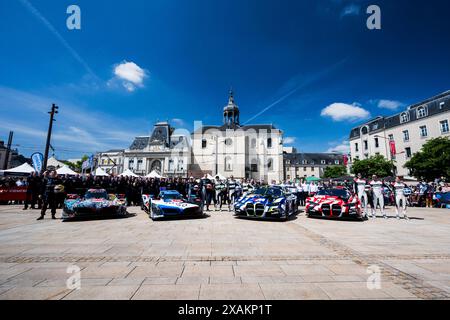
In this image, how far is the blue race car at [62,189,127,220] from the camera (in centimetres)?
836

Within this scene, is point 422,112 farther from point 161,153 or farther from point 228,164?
point 161,153

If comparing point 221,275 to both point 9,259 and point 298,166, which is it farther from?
point 298,166

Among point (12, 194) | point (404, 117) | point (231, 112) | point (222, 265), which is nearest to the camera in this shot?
point (222, 265)

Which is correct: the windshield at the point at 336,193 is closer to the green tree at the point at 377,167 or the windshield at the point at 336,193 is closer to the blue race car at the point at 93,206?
the blue race car at the point at 93,206

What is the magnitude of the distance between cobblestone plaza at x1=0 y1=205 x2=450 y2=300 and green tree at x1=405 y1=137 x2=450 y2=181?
2759 centimetres

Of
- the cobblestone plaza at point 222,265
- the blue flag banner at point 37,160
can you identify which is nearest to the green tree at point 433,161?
the cobblestone plaza at point 222,265

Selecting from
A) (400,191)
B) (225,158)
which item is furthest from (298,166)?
(400,191)

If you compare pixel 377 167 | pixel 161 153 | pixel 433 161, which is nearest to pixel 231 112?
pixel 161 153

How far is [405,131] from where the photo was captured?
121ft

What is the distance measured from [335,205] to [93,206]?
32.6 feet

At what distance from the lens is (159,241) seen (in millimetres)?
5250

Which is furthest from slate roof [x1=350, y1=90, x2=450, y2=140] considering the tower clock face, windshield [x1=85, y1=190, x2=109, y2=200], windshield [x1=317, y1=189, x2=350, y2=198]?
the tower clock face
